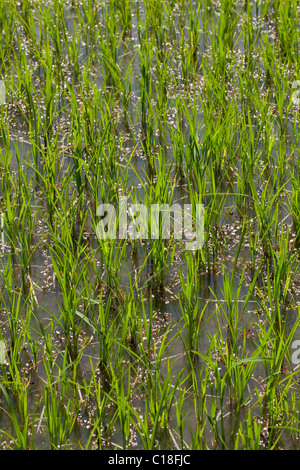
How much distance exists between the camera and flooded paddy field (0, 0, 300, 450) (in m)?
2.33

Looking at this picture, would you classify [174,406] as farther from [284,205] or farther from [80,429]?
[284,205]

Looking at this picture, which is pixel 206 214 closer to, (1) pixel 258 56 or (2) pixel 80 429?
(2) pixel 80 429

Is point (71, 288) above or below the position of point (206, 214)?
below

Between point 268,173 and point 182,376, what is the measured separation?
1.19m

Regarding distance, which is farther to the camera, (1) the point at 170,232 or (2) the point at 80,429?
(1) the point at 170,232

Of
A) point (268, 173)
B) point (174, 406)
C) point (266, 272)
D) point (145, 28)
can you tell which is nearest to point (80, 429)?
point (174, 406)

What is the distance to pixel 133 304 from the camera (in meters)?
2.54

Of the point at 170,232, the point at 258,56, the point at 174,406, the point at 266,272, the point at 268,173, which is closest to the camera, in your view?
the point at 174,406

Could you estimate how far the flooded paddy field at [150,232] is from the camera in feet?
7.66

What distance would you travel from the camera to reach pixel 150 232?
2.76 meters
